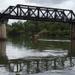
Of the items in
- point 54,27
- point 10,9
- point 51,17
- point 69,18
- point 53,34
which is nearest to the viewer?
point 10,9

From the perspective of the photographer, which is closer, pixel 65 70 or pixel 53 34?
pixel 65 70

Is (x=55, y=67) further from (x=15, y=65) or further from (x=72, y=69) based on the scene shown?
(x=15, y=65)

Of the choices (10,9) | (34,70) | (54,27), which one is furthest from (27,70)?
(54,27)

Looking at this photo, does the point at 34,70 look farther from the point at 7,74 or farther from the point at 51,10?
the point at 51,10

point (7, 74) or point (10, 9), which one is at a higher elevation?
point (10, 9)

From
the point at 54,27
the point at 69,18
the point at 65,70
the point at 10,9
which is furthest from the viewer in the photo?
the point at 54,27

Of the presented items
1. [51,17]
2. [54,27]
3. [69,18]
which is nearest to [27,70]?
[51,17]

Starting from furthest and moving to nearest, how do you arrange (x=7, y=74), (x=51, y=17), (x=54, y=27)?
(x=54, y=27), (x=51, y=17), (x=7, y=74)

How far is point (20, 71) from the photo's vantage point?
989 inches

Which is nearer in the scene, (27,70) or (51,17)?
(27,70)

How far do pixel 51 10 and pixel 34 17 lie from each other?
993cm

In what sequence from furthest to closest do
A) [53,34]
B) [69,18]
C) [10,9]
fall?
[53,34], [69,18], [10,9]

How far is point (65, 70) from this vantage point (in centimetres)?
2631

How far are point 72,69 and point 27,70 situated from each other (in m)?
4.18
